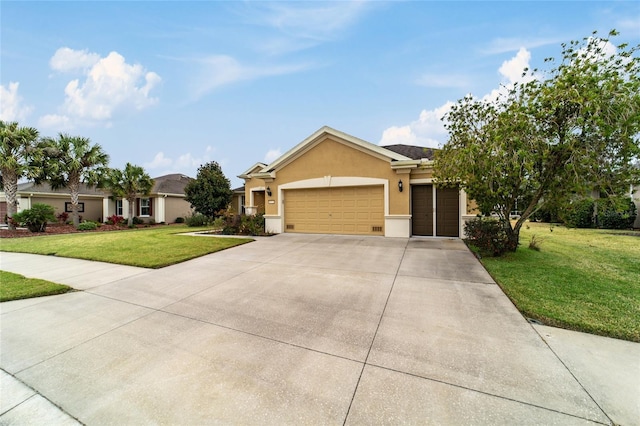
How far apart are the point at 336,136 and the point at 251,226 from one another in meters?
6.07

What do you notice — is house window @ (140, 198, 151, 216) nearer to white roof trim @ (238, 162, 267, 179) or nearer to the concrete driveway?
white roof trim @ (238, 162, 267, 179)

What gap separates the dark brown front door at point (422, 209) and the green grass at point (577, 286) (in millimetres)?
3662

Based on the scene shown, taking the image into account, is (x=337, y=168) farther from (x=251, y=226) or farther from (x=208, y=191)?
(x=208, y=191)

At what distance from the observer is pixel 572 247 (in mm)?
8953

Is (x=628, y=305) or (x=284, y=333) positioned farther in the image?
(x=628, y=305)

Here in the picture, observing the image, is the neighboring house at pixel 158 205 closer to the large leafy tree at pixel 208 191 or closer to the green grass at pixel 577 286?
the large leafy tree at pixel 208 191

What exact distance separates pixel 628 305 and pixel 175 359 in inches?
257

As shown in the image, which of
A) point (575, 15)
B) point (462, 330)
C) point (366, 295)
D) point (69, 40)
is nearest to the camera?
point (462, 330)

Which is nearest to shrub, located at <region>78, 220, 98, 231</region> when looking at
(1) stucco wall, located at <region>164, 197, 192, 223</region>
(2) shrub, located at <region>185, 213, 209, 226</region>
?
(1) stucco wall, located at <region>164, 197, 192, 223</region>

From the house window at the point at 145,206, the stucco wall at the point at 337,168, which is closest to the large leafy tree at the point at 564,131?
the stucco wall at the point at 337,168

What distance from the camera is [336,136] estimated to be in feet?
40.0

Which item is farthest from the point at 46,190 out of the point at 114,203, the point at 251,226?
the point at 251,226

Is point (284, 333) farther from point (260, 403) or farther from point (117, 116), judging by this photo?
point (117, 116)

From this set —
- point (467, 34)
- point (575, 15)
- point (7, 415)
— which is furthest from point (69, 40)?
point (575, 15)
